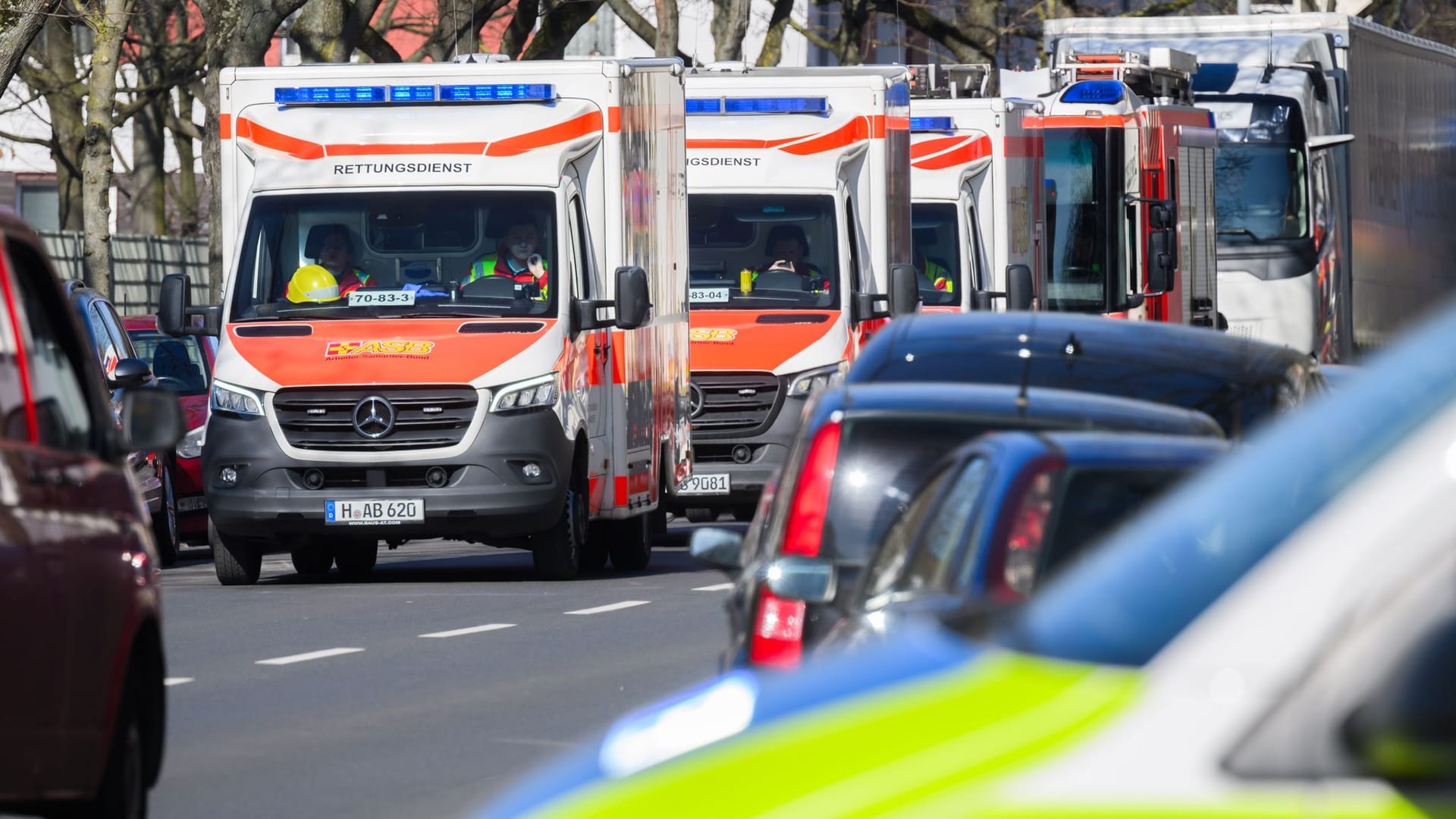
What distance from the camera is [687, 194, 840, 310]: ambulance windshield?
61.8ft

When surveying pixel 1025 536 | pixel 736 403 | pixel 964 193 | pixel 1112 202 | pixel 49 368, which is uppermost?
pixel 964 193

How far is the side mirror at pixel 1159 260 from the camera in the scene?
23.1 meters

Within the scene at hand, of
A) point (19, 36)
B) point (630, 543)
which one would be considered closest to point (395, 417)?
point (630, 543)

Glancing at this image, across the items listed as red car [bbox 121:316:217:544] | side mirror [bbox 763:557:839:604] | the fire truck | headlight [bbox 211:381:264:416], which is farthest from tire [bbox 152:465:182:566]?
side mirror [bbox 763:557:839:604]

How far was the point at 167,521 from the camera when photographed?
1830cm

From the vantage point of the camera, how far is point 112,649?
648cm

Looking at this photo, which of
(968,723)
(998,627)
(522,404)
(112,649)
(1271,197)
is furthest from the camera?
(1271,197)

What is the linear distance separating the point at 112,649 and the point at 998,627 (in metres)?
3.90

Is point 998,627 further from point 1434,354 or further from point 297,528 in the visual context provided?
point 297,528

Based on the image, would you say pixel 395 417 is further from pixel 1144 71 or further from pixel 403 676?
pixel 1144 71

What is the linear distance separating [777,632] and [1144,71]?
60.9 feet

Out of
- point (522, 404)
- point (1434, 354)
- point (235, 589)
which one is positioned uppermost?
point (1434, 354)

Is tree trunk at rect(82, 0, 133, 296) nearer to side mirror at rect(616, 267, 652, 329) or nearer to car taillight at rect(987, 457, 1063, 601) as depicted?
side mirror at rect(616, 267, 652, 329)

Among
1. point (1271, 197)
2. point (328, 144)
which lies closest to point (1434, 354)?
point (328, 144)
